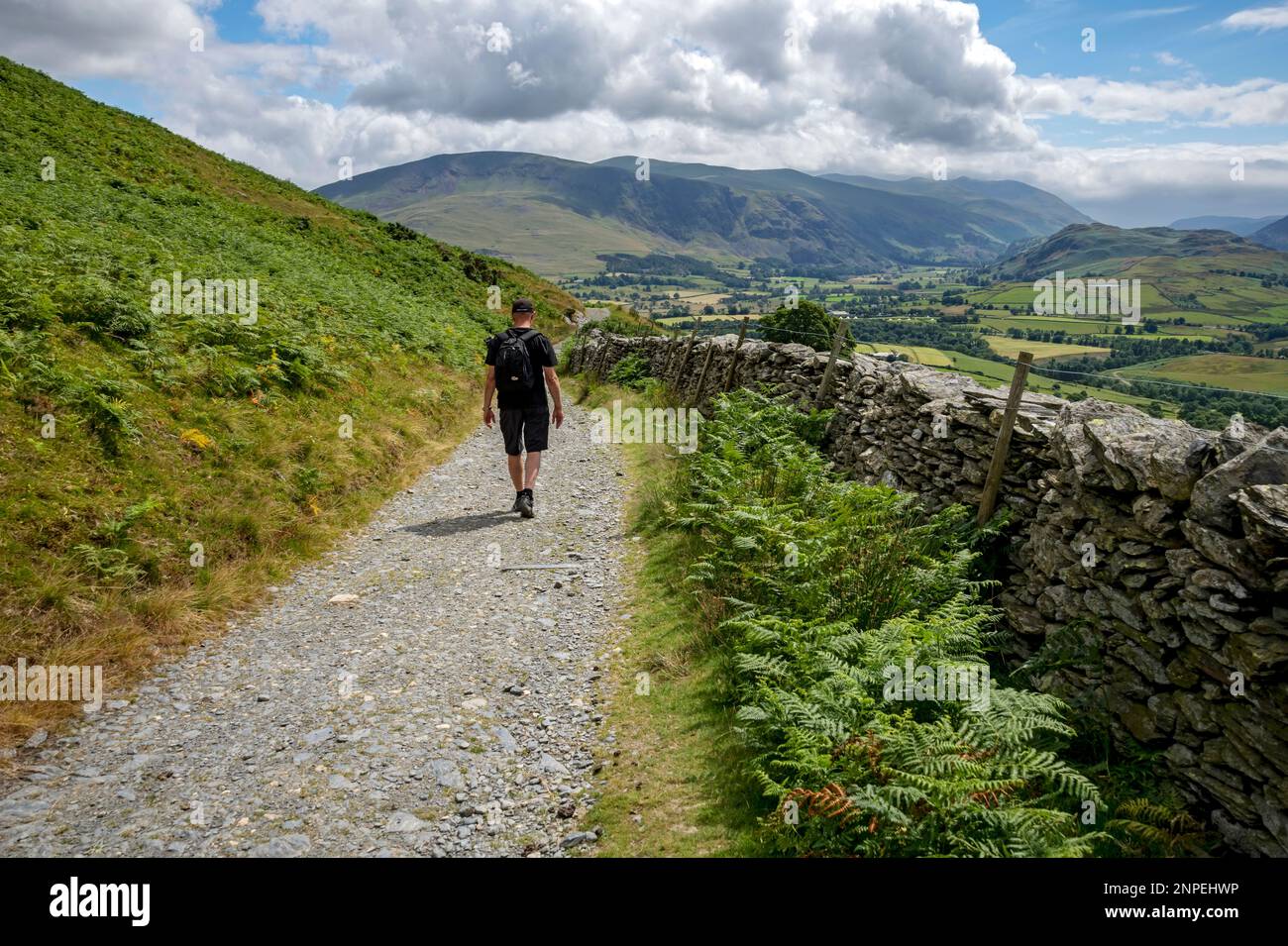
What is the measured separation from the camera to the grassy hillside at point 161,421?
5680 mm

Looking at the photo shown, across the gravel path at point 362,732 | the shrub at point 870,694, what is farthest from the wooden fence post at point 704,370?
the gravel path at point 362,732

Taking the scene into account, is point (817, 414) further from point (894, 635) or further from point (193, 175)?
point (193, 175)

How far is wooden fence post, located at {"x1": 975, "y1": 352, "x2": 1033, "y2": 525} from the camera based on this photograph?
692 cm

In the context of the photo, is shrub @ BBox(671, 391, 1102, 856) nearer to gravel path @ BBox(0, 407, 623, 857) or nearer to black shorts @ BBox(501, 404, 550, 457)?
gravel path @ BBox(0, 407, 623, 857)

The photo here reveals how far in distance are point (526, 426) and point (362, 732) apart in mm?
5858

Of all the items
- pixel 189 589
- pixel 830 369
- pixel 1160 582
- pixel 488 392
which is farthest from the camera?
pixel 830 369

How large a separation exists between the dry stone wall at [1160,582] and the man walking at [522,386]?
5.84m

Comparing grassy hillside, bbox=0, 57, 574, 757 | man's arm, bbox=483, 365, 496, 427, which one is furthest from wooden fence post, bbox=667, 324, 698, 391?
man's arm, bbox=483, 365, 496, 427

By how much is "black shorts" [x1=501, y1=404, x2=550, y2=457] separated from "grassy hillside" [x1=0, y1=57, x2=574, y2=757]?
7.84 feet

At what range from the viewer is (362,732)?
502 cm

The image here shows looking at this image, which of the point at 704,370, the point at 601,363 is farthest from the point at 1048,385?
the point at 601,363

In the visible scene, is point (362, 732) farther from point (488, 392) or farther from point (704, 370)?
point (704, 370)
